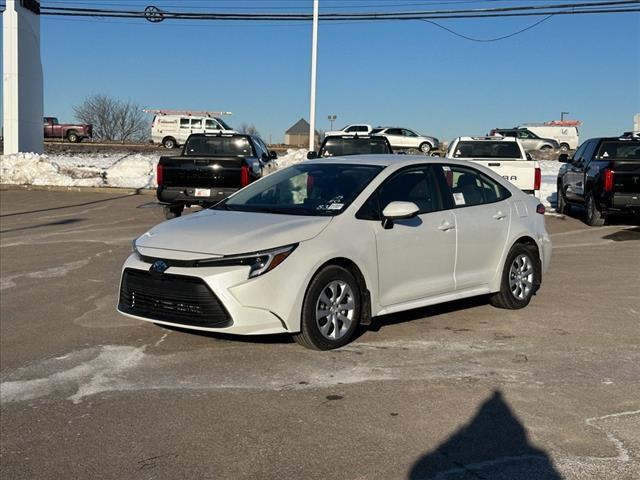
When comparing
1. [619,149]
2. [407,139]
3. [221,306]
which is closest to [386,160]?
[221,306]

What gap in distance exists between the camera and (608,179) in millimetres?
15023

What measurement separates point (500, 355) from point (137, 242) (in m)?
3.15

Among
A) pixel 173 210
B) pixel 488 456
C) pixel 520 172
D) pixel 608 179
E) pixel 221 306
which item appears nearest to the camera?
pixel 488 456

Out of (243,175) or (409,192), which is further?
(243,175)

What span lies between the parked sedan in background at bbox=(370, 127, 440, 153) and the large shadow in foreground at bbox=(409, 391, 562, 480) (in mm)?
39341

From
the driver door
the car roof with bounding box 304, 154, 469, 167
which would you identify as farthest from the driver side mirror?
the car roof with bounding box 304, 154, 469, 167

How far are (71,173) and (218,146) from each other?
8.62 m

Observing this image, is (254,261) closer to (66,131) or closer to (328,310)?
(328,310)

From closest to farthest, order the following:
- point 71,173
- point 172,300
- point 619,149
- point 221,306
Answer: point 221,306 → point 172,300 → point 619,149 → point 71,173

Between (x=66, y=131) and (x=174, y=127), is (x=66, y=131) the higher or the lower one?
the lower one

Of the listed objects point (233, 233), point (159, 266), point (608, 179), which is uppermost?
point (608, 179)

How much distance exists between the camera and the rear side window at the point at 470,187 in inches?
289

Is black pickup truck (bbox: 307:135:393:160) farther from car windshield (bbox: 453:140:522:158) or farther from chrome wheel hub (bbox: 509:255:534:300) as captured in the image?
chrome wheel hub (bbox: 509:255:534:300)

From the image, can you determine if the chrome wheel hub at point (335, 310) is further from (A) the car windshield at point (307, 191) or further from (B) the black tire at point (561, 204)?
(B) the black tire at point (561, 204)
